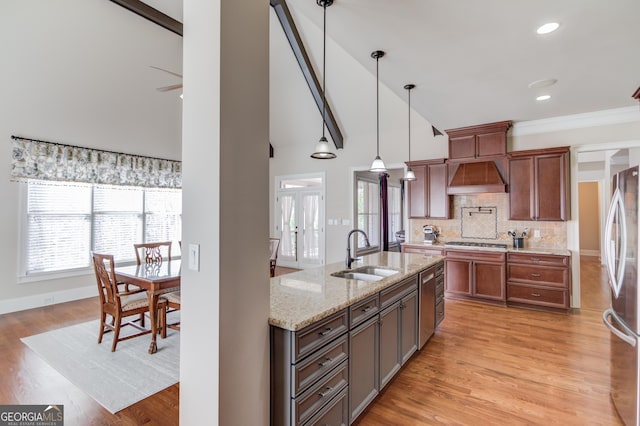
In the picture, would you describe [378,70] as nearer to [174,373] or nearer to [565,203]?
[565,203]

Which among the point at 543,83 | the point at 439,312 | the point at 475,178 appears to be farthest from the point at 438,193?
the point at 439,312

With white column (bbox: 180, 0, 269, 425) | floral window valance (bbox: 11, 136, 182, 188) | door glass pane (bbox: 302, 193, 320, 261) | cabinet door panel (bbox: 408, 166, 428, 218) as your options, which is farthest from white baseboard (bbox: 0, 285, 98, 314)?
cabinet door panel (bbox: 408, 166, 428, 218)

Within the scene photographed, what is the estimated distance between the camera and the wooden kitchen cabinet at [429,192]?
5.15 meters

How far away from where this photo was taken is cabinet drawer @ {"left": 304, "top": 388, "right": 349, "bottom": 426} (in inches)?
62.8

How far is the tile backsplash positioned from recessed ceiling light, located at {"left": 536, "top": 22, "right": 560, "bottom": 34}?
2.94 metres

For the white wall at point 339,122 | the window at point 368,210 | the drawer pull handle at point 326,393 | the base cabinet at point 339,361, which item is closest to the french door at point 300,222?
the white wall at point 339,122

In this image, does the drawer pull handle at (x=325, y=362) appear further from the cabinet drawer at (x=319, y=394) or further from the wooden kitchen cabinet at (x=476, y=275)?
the wooden kitchen cabinet at (x=476, y=275)

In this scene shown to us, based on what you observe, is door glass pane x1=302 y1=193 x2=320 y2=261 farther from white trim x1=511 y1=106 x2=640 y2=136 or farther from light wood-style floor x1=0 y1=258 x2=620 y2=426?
white trim x1=511 y1=106 x2=640 y2=136

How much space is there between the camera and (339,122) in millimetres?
6273

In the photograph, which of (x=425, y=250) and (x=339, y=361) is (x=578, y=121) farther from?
(x=339, y=361)

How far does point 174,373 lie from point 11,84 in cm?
429

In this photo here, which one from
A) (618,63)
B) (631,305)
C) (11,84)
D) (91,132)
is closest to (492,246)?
(618,63)

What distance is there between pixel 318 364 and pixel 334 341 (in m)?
0.16

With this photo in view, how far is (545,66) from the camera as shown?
2902mm
